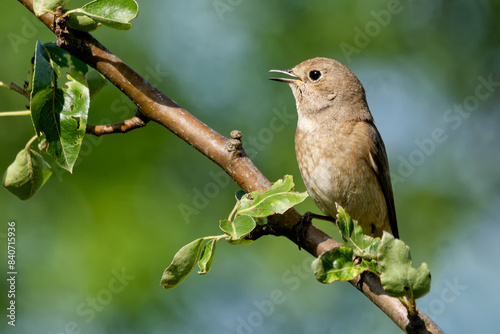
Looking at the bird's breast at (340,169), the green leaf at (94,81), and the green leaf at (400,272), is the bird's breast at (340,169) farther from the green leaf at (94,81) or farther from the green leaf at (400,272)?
the green leaf at (400,272)

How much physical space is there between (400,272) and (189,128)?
128 centimetres

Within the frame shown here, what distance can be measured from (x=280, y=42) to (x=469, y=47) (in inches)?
145

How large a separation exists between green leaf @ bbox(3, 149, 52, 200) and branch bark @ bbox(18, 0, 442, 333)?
0.52 meters

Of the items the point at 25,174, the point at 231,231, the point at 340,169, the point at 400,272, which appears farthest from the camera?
the point at 340,169

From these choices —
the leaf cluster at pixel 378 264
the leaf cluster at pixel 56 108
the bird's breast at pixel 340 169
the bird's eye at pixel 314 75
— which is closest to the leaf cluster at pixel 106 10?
the leaf cluster at pixel 56 108

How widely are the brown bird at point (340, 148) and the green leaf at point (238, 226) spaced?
231cm

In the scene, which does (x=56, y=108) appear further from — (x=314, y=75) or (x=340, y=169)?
(x=314, y=75)

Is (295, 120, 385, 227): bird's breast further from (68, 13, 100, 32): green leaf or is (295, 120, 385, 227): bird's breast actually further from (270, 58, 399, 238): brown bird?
(68, 13, 100, 32): green leaf

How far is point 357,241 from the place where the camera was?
2244 mm

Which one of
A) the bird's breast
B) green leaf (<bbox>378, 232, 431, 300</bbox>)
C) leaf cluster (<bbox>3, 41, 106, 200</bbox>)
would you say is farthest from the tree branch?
the bird's breast

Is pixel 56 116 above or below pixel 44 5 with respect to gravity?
below

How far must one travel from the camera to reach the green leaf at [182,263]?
2.41 metres

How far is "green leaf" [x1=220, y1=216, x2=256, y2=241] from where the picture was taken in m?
2.35

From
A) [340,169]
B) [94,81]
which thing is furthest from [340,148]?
[94,81]
